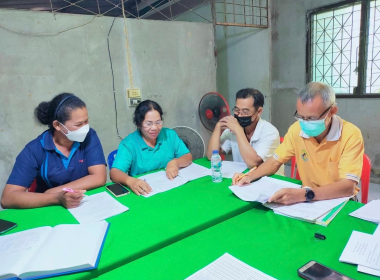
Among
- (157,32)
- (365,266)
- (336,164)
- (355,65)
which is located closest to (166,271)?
(365,266)

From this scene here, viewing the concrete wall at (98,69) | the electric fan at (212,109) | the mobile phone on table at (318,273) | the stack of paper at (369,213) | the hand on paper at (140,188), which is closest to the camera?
the mobile phone on table at (318,273)

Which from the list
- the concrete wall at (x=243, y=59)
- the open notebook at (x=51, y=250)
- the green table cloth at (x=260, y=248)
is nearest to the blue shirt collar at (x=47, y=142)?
the open notebook at (x=51, y=250)

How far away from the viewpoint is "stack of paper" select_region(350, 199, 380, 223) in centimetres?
109

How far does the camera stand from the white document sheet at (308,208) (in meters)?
1.12

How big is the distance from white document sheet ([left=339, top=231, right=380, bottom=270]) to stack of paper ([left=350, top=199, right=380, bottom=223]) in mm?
134

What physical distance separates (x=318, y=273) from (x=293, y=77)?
A: 3612mm

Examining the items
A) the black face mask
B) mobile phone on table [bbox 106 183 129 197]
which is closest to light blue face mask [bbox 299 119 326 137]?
the black face mask

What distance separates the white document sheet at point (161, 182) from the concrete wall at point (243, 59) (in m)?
2.47

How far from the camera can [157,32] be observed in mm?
2861

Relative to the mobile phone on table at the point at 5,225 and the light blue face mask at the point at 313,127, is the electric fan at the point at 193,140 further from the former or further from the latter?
the mobile phone on table at the point at 5,225

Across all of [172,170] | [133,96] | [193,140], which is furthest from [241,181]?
[133,96]

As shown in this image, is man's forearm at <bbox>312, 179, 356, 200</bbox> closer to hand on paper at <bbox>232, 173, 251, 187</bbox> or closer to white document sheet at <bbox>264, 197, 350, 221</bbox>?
white document sheet at <bbox>264, 197, 350, 221</bbox>

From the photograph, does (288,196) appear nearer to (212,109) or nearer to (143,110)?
(143,110)

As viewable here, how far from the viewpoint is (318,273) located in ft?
2.64
